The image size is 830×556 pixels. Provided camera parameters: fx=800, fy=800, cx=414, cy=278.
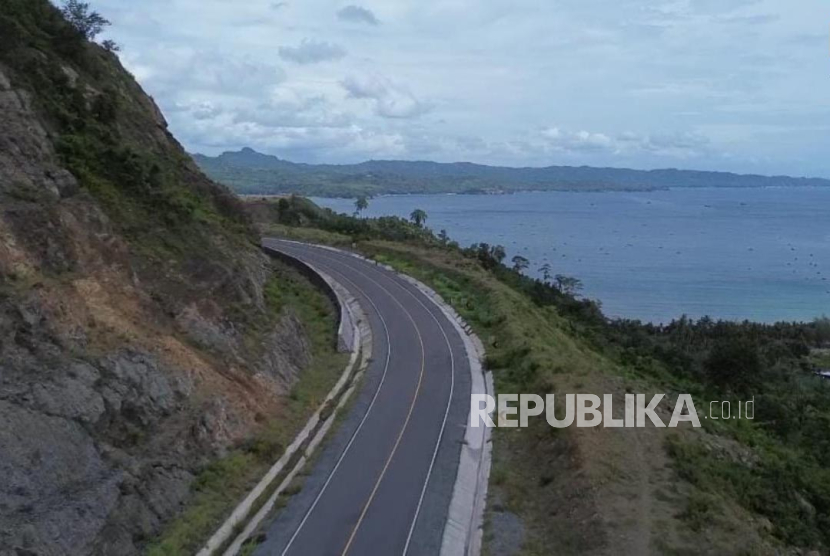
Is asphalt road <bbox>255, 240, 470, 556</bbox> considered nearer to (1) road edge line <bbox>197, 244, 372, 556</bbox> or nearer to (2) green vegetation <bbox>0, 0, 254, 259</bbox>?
(1) road edge line <bbox>197, 244, 372, 556</bbox>

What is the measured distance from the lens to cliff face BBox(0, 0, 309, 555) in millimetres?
15992

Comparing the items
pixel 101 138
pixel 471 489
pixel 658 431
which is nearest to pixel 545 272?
pixel 101 138

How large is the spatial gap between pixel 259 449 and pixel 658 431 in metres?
11.9

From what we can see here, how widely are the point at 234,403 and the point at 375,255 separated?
3825cm

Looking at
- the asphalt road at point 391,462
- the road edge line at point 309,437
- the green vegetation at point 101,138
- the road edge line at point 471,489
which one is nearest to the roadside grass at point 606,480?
the road edge line at point 471,489

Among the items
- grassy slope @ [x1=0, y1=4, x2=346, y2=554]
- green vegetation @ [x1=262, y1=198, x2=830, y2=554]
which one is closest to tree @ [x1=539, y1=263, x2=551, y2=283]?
green vegetation @ [x1=262, y1=198, x2=830, y2=554]

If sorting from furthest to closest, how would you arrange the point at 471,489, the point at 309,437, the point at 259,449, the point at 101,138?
the point at 101,138 → the point at 309,437 → the point at 259,449 → the point at 471,489

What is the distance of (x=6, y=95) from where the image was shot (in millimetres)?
24734

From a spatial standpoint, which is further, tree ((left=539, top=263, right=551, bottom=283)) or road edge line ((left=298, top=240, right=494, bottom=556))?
tree ((left=539, top=263, right=551, bottom=283))

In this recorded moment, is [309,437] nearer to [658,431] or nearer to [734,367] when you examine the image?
[658,431]

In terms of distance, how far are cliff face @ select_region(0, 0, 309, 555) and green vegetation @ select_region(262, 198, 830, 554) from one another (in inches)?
331

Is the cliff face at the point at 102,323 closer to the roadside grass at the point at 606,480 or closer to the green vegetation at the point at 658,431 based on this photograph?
the roadside grass at the point at 606,480

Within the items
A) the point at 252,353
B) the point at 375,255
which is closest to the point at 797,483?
the point at 252,353

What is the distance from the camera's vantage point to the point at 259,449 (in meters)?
21.8
